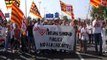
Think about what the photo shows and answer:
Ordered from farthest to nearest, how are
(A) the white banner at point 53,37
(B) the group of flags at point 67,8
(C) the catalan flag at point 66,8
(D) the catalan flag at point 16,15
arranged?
(C) the catalan flag at point 66,8 < (B) the group of flags at point 67,8 < (D) the catalan flag at point 16,15 < (A) the white banner at point 53,37

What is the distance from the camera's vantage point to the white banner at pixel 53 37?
20.9 metres

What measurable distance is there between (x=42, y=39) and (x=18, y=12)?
77.7 inches

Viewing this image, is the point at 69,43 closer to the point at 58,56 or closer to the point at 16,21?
the point at 58,56

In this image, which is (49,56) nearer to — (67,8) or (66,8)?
(67,8)

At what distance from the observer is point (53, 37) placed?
21188mm

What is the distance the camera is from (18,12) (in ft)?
70.3

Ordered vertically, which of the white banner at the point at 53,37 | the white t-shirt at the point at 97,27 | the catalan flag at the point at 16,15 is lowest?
the white banner at the point at 53,37

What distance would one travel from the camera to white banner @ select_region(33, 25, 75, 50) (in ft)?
68.7

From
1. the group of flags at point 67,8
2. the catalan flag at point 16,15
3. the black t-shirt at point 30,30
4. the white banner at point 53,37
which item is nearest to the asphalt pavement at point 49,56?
the white banner at point 53,37

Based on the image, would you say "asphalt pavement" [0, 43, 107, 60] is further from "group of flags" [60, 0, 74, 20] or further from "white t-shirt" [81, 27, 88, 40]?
"group of flags" [60, 0, 74, 20]

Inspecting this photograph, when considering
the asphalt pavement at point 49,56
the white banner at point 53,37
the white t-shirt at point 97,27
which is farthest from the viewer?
the white banner at point 53,37

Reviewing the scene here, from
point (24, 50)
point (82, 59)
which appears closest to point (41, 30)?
point (24, 50)

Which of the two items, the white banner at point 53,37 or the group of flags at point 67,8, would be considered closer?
the white banner at point 53,37

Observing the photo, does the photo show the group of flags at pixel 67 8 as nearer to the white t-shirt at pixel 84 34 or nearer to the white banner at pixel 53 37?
the white t-shirt at pixel 84 34
